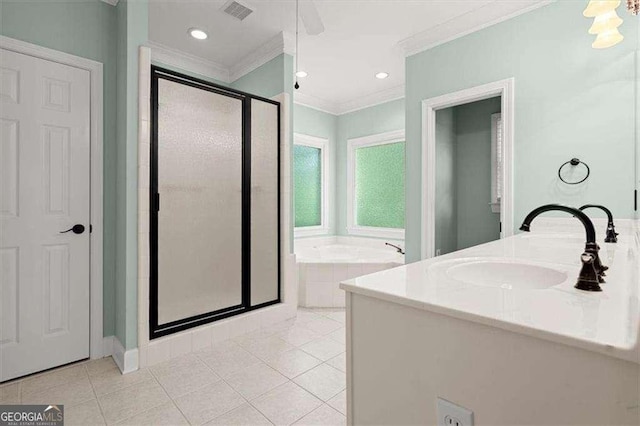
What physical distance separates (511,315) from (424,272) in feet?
1.35

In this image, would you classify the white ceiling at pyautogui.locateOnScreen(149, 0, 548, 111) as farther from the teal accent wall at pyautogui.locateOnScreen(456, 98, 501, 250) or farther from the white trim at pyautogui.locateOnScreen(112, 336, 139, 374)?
the white trim at pyautogui.locateOnScreen(112, 336, 139, 374)

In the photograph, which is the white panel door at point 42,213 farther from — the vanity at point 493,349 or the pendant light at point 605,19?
the pendant light at point 605,19

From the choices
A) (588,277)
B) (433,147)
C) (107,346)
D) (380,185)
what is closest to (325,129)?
(380,185)

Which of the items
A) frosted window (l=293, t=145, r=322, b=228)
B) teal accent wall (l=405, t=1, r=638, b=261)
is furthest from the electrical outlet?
frosted window (l=293, t=145, r=322, b=228)

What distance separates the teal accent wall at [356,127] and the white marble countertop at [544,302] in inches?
140

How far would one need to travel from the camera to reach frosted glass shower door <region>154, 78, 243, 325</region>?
2.32 metres

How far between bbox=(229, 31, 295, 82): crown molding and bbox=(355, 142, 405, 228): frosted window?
2053 millimetres

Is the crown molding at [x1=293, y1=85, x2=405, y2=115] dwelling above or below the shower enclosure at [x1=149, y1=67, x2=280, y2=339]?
above

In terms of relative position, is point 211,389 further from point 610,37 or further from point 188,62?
point 188,62

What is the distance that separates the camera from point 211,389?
1.91 metres

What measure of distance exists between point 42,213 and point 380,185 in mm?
3833

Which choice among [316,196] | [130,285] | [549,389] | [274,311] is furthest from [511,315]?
[316,196]

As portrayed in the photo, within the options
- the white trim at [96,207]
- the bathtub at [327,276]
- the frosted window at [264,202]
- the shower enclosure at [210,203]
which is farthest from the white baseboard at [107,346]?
the bathtub at [327,276]

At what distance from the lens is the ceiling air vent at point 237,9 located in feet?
8.50
